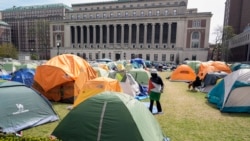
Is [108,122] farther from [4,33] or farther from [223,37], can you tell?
[4,33]

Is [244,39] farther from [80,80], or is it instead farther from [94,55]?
[80,80]

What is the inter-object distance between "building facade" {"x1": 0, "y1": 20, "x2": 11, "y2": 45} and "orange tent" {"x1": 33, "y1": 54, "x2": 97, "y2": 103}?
89673 mm

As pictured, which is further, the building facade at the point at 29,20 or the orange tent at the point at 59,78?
the building facade at the point at 29,20

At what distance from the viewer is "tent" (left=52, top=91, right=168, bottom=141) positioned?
13.8 ft

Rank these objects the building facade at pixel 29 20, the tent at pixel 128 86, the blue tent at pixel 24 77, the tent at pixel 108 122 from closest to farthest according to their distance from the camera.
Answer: the tent at pixel 108 122 < the tent at pixel 128 86 < the blue tent at pixel 24 77 < the building facade at pixel 29 20

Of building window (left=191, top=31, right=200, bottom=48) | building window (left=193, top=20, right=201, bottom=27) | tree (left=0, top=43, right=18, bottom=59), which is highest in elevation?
building window (left=193, top=20, right=201, bottom=27)

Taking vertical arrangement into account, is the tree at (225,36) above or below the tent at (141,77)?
above

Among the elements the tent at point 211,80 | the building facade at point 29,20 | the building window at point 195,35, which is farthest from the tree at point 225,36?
Result: the building facade at point 29,20

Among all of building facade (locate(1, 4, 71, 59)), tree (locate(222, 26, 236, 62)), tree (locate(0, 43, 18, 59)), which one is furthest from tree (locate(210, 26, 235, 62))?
building facade (locate(1, 4, 71, 59))

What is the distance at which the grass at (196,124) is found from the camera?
229 inches

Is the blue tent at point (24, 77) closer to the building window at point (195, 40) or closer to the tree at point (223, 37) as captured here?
the tree at point (223, 37)

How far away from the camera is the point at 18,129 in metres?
5.62

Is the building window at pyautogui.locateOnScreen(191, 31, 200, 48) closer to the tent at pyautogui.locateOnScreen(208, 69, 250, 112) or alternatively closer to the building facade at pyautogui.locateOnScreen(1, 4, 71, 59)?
the building facade at pyautogui.locateOnScreen(1, 4, 71, 59)

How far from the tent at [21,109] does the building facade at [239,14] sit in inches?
2555
